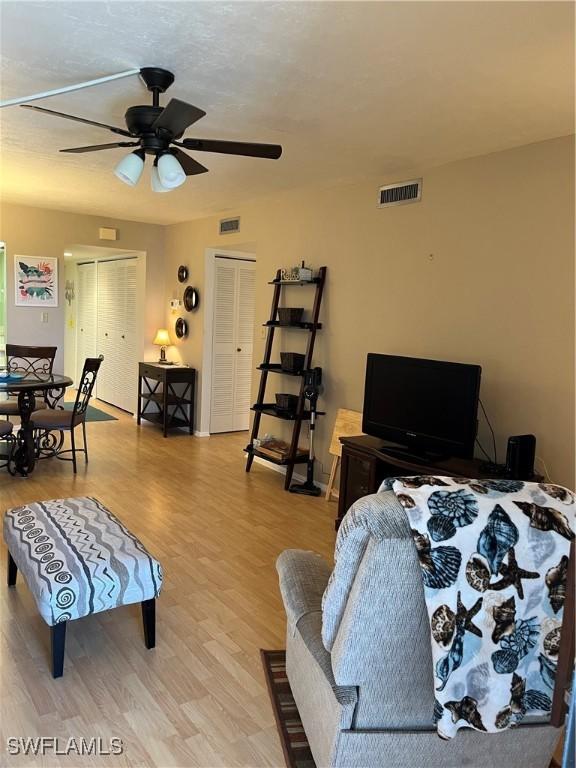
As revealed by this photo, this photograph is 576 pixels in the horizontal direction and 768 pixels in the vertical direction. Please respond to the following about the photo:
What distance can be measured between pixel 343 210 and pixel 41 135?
2246 mm

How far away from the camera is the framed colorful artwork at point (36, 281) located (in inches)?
248

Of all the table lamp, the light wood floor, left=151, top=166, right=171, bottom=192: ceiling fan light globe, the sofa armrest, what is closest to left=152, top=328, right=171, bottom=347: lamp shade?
the table lamp

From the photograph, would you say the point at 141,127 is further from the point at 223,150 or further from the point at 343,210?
the point at 343,210

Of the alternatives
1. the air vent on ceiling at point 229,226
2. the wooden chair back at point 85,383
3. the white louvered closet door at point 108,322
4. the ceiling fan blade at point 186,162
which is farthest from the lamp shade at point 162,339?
the ceiling fan blade at point 186,162

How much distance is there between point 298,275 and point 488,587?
373 cm

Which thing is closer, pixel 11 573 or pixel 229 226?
pixel 11 573

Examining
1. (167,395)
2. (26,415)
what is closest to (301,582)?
(26,415)

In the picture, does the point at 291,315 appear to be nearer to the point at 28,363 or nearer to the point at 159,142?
the point at 159,142

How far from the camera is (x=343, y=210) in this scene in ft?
14.9

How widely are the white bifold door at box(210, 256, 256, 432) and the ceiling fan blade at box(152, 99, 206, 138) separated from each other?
13.2ft

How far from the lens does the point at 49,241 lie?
6.42m

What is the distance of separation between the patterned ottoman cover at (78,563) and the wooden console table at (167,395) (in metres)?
3.80

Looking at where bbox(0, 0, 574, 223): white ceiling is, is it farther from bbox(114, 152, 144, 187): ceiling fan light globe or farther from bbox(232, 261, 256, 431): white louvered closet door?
bbox(232, 261, 256, 431): white louvered closet door

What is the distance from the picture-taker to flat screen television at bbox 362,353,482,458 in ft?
10.7
